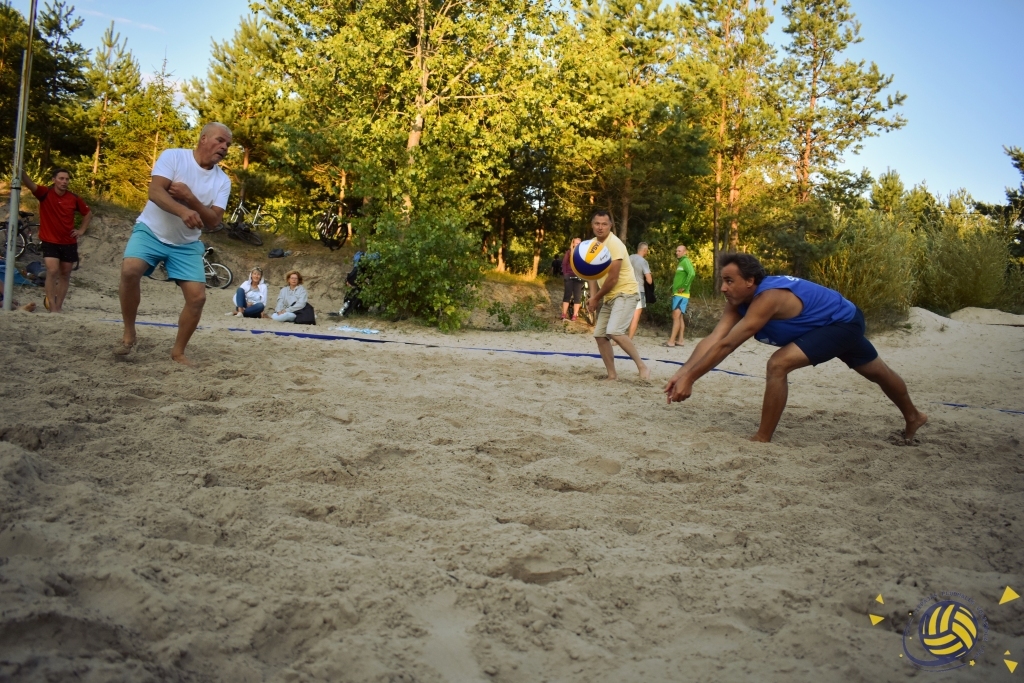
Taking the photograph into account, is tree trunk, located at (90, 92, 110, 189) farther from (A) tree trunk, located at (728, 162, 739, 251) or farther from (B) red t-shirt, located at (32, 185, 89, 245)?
(A) tree trunk, located at (728, 162, 739, 251)

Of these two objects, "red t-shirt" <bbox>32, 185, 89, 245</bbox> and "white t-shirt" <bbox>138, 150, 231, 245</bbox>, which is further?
"red t-shirt" <bbox>32, 185, 89, 245</bbox>

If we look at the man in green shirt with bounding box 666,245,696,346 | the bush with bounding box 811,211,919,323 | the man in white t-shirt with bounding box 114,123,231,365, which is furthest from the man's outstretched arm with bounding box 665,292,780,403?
the bush with bounding box 811,211,919,323

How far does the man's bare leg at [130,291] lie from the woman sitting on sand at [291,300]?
622cm

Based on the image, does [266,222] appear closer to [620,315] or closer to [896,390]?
[620,315]

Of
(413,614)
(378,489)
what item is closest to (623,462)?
(378,489)

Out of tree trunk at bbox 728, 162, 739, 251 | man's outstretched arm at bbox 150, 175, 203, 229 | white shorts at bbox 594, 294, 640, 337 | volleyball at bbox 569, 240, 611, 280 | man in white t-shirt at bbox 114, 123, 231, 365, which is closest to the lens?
man's outstretched arm at bbox 150, 175, 203, 229

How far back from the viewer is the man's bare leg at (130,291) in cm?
516

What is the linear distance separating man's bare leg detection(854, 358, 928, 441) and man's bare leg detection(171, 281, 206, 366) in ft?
15.1

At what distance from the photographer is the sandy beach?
197 centimetres

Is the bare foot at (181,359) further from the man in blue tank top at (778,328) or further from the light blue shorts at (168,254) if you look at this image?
the man in blue tank top at (778,328)

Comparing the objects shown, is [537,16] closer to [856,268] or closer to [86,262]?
[856,268]

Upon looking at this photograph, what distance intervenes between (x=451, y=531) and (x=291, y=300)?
9.52 metres

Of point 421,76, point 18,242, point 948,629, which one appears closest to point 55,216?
point 18,242

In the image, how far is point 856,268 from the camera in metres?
15.1
